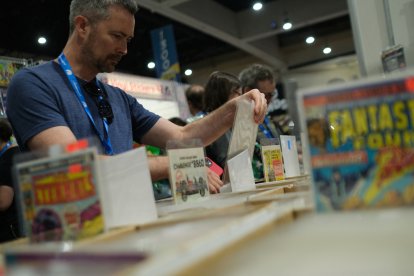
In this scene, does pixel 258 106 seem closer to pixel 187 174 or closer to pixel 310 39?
pixel 187 174

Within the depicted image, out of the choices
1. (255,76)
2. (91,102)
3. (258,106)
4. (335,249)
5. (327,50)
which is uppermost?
(327,50)

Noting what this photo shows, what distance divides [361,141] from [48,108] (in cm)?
120

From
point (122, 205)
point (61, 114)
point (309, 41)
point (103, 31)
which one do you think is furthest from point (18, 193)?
point (309, 41)

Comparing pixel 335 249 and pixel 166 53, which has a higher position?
pixel 166 53

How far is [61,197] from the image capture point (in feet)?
2.63

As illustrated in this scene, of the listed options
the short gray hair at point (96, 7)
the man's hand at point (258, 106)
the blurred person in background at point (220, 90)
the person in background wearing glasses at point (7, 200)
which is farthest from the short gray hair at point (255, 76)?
the person in background wearing glasses at point (7, 200)

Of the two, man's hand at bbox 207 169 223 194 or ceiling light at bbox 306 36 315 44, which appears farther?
ceiling light at bbox 306 36 315 44

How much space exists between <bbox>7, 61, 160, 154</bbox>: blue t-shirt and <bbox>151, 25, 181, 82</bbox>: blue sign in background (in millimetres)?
7426

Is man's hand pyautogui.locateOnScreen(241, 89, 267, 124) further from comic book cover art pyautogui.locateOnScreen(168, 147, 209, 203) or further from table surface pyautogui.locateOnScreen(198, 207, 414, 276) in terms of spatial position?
table surface pyautogui.locateOnScreen(198, 207, 414, 276)

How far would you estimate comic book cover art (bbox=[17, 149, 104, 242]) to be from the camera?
776 millimetres

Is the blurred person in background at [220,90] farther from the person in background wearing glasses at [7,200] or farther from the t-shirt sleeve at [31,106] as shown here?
the t-shirt sleeve at [31,106]

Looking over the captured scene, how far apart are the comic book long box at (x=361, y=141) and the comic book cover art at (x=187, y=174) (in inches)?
29.2

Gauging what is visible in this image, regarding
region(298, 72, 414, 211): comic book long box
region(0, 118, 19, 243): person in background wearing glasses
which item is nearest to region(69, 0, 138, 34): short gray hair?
region(0, 118, 19, 243): person in background wearing glasses

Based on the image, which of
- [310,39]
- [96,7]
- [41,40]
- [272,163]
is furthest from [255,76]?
[310,39]
